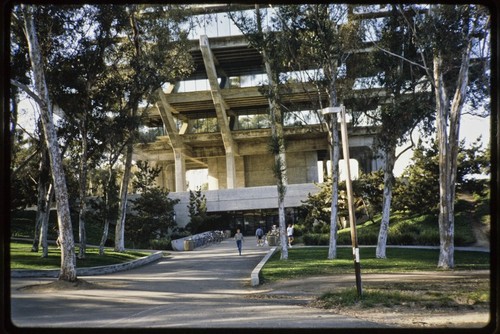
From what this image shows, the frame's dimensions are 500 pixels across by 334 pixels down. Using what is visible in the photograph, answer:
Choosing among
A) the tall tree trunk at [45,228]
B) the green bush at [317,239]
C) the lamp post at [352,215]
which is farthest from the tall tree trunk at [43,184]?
the green bush at [317,239]

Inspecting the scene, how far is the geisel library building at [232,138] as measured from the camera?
40406 mm

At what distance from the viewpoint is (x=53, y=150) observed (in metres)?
13.5

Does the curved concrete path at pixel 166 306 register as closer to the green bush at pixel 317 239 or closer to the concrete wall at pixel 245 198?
the green bush at pixel 317 239

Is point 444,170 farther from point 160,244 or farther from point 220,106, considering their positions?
point 220,106

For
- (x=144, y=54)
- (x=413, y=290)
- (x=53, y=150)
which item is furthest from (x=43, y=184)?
(x=413, y=290)

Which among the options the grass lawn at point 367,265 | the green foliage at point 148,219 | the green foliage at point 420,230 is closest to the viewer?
the grass lawn at point 367,265

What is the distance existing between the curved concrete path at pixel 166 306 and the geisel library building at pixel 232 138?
23003 mm

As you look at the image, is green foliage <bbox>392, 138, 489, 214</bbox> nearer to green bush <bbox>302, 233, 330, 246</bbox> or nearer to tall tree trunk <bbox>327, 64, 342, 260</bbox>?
green bush <bbox>302, 233, 330, 246</bbox>

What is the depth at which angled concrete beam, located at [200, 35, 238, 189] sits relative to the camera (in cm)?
3812

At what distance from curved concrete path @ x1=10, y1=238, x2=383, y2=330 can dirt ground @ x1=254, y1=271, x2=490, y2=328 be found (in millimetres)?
520

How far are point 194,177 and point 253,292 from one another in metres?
48.2

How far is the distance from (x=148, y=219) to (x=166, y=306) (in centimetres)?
2165

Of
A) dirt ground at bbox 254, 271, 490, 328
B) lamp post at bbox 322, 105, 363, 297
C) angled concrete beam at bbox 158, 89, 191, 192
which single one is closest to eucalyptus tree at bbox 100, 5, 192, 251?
dirt ground at bbox 254, 271, 490, 328
